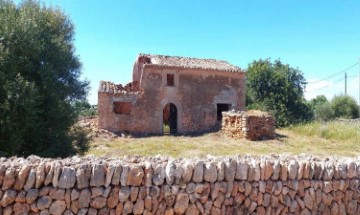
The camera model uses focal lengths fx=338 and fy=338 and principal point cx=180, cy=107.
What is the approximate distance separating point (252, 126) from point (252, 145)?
2.19m

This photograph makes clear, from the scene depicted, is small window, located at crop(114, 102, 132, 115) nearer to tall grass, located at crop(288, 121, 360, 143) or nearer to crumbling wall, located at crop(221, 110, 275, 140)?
crumbling wall, located at crop(221, 110, 275, 140)

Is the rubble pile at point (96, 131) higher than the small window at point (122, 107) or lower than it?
lower

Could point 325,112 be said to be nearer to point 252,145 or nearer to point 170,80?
point 170,80

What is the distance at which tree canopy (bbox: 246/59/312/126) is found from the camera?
2949 centimetres

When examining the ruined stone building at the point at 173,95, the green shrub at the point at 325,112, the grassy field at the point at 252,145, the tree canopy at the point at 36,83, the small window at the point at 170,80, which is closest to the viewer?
the tree canopy at the point at 36,83

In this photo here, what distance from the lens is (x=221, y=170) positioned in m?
5.29

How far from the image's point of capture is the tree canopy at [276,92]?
1161 inches

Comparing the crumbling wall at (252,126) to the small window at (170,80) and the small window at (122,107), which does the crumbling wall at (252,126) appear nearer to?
the small window at (170,80)

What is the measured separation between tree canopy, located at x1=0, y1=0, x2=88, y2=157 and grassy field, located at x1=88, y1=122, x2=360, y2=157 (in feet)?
12.5

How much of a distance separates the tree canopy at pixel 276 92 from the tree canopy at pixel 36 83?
71.8 feet

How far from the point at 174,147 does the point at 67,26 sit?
751 centimetres

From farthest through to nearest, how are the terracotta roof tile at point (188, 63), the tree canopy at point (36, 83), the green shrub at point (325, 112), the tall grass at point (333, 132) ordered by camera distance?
the green shrub at point (325, 112) < the terracotta roof tile at point (188, 63) < the tall grass at point (333, 132) < the tree canopy at point (36, 83)

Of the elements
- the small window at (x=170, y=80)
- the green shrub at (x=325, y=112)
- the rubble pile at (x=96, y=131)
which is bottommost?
the rubble pile at (x=96, y=131)

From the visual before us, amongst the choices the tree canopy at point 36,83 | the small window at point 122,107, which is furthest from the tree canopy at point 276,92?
the tree canopy at point 36,83
